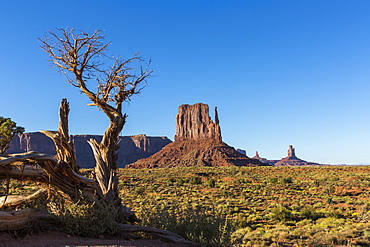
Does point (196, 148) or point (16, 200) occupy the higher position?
point (196, 148)

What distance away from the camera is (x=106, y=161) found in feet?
29.8

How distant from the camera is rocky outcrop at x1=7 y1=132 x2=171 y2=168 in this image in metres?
160

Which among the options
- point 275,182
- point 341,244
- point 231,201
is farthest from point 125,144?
point 341,244

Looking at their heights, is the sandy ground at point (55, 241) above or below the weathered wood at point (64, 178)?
below

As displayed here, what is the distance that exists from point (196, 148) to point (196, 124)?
82.8 feet

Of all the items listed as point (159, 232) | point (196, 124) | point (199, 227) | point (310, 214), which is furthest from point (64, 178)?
point (196, 124)

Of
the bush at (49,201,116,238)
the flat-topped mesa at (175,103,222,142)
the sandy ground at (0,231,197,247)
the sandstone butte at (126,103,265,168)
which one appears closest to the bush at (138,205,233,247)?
the sandy ground at (0,231,197,247)

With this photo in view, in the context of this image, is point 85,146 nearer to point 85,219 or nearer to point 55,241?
point 85,219

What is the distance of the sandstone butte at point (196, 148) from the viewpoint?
9356cm

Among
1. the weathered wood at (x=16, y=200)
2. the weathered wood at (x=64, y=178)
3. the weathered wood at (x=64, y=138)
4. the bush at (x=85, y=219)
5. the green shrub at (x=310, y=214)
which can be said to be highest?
the weathered wood at (x=64, y=138)

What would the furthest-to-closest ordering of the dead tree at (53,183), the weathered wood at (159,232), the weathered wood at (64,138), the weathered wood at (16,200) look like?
the weathered wood at (64,138)
the weathered wood at (16,200)
the weathered wood at (159,232)
the dead tree at (53,183)

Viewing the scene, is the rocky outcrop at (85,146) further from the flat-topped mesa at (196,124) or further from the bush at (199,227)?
the bush at (199,227)

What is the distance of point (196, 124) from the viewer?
5187 inches

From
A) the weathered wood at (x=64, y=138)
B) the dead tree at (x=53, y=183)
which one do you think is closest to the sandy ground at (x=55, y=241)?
the dead tree at (x=53, y=183)
